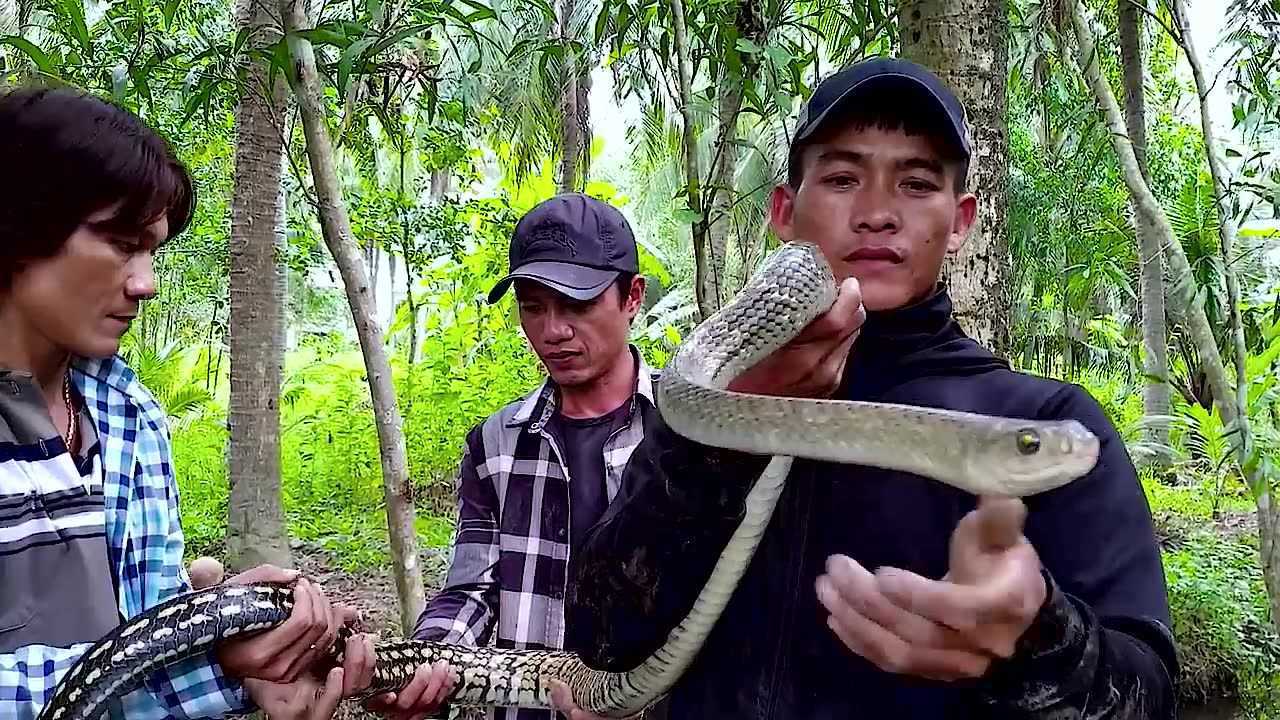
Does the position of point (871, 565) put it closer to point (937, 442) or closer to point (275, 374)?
point (937, 442)

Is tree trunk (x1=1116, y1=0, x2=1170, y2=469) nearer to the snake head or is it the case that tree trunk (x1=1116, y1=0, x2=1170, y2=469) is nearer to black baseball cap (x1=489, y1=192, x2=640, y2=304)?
black baseball cap (x1=489, y1=192, x2=640, y2=304)

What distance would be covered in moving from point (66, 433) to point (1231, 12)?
26.0 ft

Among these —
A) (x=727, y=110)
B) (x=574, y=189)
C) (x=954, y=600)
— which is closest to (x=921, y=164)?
(x=954, y=600)

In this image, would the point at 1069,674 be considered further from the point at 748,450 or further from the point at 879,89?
the point at 879,89

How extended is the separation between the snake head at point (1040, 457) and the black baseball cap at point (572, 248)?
174 centimetres

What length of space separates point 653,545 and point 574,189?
10397mm

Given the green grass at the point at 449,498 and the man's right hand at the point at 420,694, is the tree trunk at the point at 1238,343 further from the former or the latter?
the man's right hand at the point at 420,694

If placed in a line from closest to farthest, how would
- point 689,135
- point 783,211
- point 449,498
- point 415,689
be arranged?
1. point 783,211
2. point 415,689
3. point 689,135
4. point 449,498

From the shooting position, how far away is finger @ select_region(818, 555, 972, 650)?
101cm

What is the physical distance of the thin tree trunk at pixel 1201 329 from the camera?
548 cm

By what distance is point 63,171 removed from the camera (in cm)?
191

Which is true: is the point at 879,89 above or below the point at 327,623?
above

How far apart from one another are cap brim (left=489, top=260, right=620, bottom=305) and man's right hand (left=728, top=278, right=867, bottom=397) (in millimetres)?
1264

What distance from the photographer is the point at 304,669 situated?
86.4 inches
